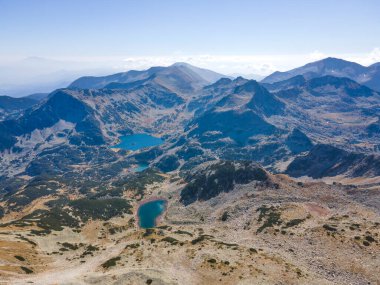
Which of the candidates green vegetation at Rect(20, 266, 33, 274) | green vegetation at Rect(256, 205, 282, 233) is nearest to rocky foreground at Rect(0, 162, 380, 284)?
green vegetation at Rect(20, 266, 33, 274)

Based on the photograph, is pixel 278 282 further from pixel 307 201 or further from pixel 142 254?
pixel 307 201

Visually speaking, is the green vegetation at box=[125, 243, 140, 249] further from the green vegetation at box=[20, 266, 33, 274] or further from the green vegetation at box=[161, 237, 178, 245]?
the green vegetation at box=[20, 266, 33, 274]

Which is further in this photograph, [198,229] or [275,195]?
[275,195]

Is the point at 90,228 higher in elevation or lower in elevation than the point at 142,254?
lower

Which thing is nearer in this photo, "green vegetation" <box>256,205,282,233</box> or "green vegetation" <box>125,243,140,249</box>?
"green vegetation" <box>125,243,140,249</box>

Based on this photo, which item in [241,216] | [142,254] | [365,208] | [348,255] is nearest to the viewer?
[348,255]

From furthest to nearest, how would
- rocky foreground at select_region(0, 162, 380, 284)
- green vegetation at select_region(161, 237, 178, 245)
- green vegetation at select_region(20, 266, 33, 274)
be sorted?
1. green vegetation at select_region(161, 237, 178, 245)
2. green vegetation at select_region(20, 266, 33, 274)
3. rocky foreground at select_region(0, 162, 380, 284)

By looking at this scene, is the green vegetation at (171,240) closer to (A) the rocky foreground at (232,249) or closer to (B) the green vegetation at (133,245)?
(A) the rocky foreground at (232,249)

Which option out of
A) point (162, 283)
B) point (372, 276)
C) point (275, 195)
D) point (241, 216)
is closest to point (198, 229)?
point (241, 216)
